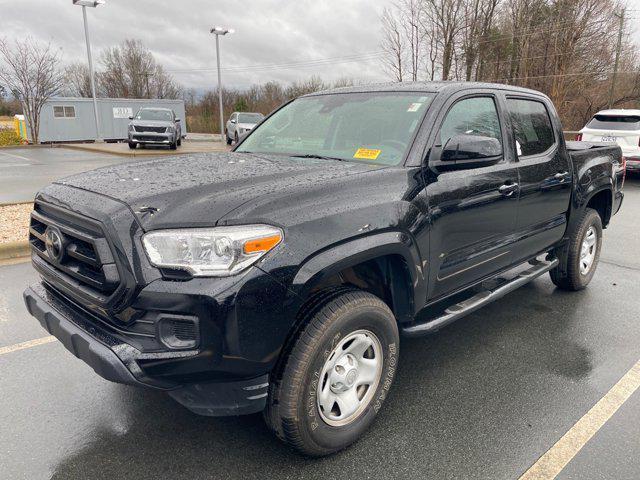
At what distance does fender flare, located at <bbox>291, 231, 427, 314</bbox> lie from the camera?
2191 millimetres

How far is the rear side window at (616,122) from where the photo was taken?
11977 mm

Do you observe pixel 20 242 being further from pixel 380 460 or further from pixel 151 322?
pixel 380 460

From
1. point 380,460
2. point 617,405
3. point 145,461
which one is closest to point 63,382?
point 145,461

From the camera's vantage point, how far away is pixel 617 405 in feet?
9.83

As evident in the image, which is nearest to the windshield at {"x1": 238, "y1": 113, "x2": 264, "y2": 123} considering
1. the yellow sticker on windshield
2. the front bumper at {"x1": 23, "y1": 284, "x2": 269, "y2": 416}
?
the yellow sticker on windshield

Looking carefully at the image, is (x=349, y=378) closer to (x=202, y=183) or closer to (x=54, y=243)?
(x=202, y=183)

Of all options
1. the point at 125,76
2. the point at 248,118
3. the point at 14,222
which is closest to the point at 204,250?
the point at 14,222

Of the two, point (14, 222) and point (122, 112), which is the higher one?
point (122, 112)

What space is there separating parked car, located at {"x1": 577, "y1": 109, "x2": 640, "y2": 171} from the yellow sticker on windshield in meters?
10.6

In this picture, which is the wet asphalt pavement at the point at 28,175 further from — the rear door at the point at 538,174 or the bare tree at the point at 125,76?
the bare tree at the point at 125,76

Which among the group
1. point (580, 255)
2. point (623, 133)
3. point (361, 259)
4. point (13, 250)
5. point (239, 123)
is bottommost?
point (13, 250)

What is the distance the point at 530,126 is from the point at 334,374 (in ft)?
9.10

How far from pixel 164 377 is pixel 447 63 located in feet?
81.5

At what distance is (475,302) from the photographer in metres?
3.32
